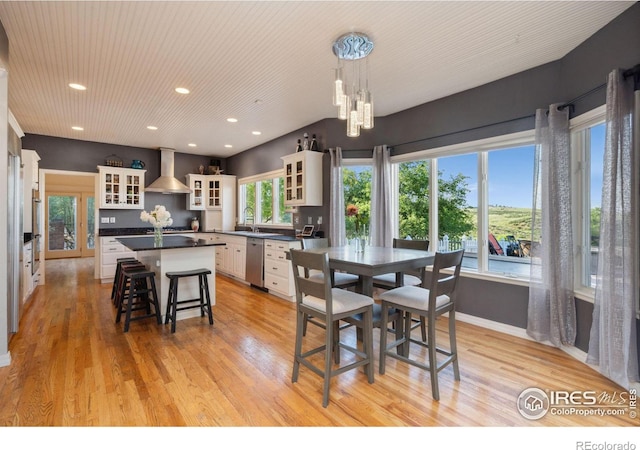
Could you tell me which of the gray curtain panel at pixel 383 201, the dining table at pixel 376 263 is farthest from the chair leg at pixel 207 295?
the gray curtain panel at pixel 383 201

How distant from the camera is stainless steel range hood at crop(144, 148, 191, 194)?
21.3 ft

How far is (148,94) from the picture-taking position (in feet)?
12.7

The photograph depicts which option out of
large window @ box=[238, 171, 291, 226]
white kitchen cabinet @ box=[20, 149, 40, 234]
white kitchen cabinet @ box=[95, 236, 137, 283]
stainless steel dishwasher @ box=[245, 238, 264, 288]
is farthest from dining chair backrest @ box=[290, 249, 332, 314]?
white kitchen cabinet @ box=[95, 236, 137, 283]

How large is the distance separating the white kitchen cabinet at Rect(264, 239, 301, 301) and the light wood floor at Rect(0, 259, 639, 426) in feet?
3.26

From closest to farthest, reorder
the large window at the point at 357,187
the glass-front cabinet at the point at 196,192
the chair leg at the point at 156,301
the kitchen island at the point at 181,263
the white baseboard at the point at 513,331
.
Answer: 1. the white baseboard at the point at 513,331
2. the chair leg at the point at 156,301
3. the kitchen island at the point at 181,263
4. the large window at the point at 357,187
5. the glass-front cabinet at the point at 196,192

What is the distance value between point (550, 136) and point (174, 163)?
23.1 ft

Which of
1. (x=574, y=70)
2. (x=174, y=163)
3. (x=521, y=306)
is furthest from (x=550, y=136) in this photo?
(x=174, y=163)

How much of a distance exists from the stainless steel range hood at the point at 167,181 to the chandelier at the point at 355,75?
4722 millimetres

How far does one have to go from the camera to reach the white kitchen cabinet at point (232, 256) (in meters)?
5.71

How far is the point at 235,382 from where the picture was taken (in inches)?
92.0

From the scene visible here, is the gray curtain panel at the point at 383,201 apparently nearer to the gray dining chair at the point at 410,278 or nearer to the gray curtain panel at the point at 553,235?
the gray dining chair at the point at 410,278

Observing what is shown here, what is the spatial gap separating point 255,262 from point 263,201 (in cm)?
185

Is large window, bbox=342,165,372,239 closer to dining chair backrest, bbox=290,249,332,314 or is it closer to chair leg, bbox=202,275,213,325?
chair leg, bbox=202,275,213,325

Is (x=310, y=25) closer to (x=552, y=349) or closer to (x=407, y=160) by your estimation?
(x=407, y=160)
